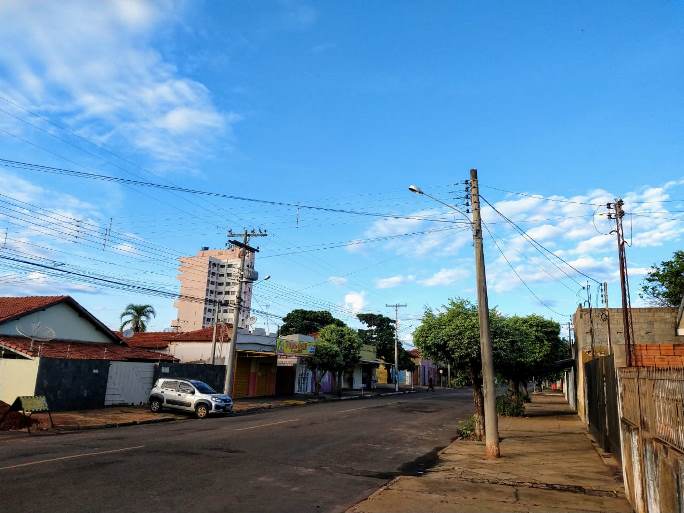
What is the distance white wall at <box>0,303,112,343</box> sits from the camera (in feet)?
89.8

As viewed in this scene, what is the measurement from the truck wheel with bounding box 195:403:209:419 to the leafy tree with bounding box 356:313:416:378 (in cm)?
5410

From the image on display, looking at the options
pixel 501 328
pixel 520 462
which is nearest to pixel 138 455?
pixel 520 462

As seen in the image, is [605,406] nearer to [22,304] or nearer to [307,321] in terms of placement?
[22,304]

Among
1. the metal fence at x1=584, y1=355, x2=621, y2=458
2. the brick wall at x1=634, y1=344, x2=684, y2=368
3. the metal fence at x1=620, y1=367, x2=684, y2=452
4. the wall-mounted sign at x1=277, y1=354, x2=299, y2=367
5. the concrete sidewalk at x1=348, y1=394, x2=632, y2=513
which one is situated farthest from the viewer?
the wall-mounted sign at x1=277, y1=354, x2=299, y2=367

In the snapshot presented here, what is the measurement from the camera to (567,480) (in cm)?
1123

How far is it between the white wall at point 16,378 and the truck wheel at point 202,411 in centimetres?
688

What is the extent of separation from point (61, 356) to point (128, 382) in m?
3.47

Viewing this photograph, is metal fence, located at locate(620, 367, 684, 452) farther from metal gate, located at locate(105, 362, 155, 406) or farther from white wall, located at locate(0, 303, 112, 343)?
white wall, located at locate(0, 303, 112, 343)

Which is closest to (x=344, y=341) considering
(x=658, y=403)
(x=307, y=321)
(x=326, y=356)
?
(x=326, y=356)

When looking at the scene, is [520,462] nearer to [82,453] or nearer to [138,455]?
[138,455]

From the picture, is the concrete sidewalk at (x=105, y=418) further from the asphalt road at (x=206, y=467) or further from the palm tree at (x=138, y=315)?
the palm tree at (x=138, y=315)

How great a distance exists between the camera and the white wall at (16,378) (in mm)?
22266

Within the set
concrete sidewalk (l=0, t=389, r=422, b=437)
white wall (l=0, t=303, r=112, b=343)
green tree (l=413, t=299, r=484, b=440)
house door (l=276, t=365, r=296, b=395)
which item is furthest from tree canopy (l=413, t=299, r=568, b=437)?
house door (l=276, t=365, r=296, b=395)

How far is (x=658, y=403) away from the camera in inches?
257
